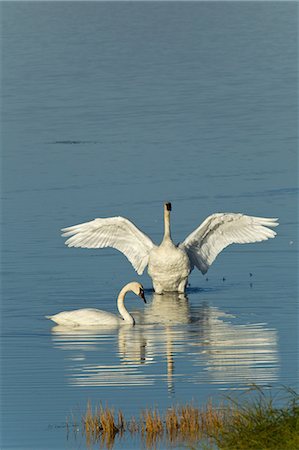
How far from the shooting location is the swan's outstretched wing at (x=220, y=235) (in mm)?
20094

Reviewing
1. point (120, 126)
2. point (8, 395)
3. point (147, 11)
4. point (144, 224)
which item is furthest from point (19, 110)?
point (147, 11)

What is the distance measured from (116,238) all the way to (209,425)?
9041mm

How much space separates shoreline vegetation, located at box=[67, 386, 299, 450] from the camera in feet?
35.6

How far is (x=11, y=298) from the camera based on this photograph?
18.2 metres

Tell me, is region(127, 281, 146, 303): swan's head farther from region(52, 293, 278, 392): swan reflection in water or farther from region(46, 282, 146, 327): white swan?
region(46, 282, 146, 327): white swan

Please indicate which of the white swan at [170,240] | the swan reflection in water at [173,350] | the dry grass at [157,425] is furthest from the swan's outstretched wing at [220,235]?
the dry grass at [157,425]

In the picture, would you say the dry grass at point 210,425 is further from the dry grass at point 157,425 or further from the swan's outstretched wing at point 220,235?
the swan's outstretched wing at point 220,235

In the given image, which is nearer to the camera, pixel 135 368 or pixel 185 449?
pixel 185 449

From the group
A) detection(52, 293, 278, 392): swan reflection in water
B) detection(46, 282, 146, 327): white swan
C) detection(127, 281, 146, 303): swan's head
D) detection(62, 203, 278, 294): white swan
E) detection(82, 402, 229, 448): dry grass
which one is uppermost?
detection(62, 203, 278, 294): white swan

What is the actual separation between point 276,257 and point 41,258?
2726mm

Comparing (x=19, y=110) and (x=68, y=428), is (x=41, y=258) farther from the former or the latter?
(x=19, y=110)

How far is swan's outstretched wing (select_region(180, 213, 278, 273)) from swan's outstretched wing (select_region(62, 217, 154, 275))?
508mm

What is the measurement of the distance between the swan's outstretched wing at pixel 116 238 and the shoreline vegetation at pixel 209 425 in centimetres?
743

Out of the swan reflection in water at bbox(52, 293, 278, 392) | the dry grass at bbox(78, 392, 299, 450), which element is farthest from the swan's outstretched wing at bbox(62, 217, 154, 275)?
the dry grass at bbox(78, 392, 299, 450)
